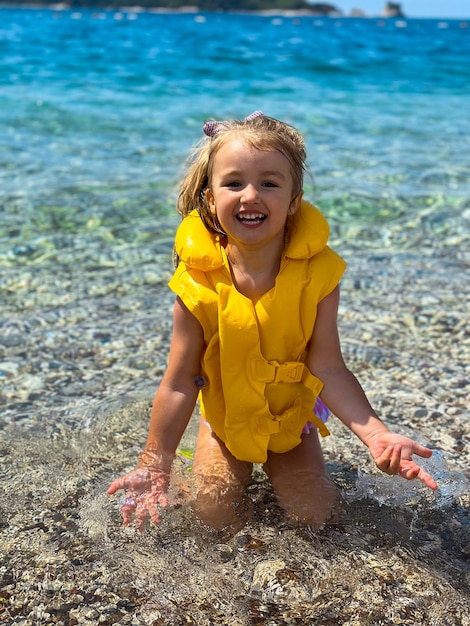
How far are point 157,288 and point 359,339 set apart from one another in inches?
61.6

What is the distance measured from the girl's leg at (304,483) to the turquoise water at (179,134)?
1.35 meters

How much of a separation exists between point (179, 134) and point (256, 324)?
27.9ft

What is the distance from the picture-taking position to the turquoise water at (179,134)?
6.91 m

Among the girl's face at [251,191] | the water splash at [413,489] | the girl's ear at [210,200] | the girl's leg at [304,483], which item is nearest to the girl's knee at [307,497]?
the girl's leg at [304,483]

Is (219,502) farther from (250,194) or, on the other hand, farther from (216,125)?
(216,125)

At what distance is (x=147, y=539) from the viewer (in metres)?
2.77

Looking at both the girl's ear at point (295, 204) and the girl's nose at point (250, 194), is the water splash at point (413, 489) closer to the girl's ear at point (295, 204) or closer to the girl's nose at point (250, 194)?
the girl's ear at point (295, 204)

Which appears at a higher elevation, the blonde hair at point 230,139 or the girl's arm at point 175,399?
the blonde hair at point 230,139

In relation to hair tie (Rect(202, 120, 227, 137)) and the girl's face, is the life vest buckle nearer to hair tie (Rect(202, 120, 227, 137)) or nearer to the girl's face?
the girl's face

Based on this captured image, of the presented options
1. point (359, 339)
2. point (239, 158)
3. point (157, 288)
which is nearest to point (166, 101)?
point (157, 288)

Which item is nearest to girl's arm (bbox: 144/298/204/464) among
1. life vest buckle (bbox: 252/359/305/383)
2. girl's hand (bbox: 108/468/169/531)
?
girl's hand (bbox: 108/468/169/531)

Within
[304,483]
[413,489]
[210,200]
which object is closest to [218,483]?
[304,483]

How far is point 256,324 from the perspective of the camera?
2.76 meters

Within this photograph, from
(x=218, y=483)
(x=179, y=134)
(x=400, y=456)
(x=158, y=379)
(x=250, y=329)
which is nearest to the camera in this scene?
(x=400, y=456)
